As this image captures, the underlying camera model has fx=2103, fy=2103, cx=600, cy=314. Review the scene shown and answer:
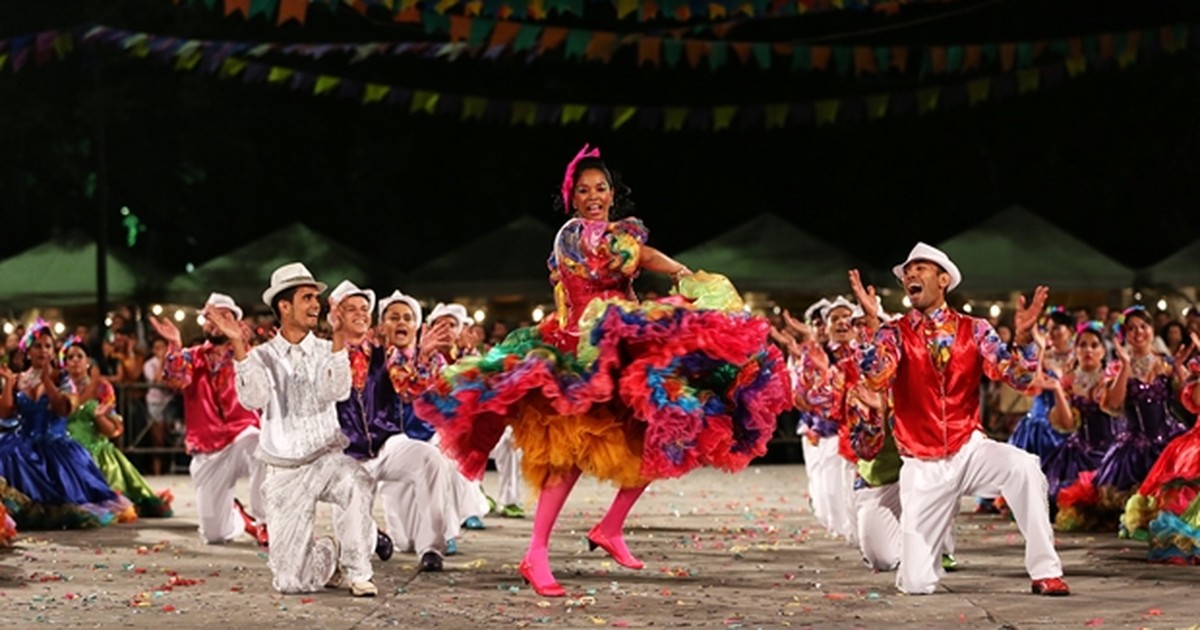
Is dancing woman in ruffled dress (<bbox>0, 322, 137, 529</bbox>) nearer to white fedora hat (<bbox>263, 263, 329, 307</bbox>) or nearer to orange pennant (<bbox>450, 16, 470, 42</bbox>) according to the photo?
orange pennant (<bbox>450, 16, 470, 42</bbox>)

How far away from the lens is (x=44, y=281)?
24.7 m

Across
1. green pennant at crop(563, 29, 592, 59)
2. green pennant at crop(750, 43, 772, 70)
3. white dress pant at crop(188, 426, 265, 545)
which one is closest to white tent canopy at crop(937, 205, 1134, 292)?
green pennant at crop(750, 43, 772, 70)

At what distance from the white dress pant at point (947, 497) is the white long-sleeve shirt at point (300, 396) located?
8.97 ft

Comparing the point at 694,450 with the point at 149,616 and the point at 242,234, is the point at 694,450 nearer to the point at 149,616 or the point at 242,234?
the point at 149,616

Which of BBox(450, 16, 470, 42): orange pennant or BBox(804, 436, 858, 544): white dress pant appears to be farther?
BBox(450, 16, 470, 42): orange pennant

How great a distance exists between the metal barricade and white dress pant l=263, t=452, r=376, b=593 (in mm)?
10934

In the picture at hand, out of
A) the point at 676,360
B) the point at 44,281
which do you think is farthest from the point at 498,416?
the point at 44,281

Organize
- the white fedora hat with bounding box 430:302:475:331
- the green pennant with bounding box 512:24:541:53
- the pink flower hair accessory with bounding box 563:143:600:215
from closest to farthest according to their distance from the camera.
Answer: the pink flower hair accessory with bounding box 563:143:600:215
the white fedora hat with bounding box 430:302:475:331
the green pennant with bounding box 512:24:541:53

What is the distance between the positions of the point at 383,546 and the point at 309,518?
1627 millimetres

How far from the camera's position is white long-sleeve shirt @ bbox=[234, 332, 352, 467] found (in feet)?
32.6

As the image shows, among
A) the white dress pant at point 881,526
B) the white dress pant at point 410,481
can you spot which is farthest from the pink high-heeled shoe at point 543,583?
the white dress pant at point 881,526

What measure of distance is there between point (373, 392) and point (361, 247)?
21.0 m

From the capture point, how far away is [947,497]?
9.82 metres

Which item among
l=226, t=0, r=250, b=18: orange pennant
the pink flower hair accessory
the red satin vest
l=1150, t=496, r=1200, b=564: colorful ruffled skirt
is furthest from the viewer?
l=226, t=0, r=250, b=18: orange pennant
